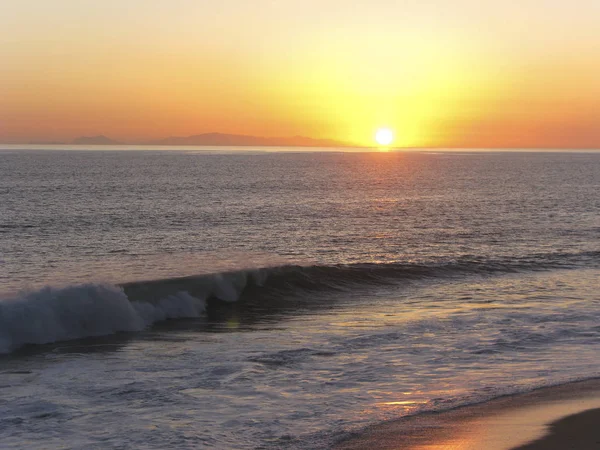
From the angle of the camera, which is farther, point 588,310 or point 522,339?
point 588,310

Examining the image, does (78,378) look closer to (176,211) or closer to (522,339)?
(522,339)

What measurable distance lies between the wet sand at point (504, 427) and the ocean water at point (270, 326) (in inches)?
18.1

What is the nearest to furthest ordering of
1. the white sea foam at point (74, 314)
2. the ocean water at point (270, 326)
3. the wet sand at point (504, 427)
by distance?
the wet sand at point (504, 427)
the ocean water at point (270, 326)
the white sea foam at point (74, 314)

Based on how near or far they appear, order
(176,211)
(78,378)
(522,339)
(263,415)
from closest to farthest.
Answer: (263,415), (78,378), (522,339), (176,211)

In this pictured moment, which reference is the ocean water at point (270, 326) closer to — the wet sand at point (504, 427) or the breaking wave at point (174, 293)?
the breaking wave at point (174, 293)

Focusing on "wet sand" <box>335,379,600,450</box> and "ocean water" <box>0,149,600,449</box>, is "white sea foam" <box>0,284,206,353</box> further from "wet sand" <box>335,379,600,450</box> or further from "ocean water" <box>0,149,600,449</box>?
"wet sand" <box>335,379,600,450</box>

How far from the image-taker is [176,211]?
56.6 meters

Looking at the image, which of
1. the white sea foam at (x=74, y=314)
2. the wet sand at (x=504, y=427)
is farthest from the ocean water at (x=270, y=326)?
the wet sand at (x=504, y=427)

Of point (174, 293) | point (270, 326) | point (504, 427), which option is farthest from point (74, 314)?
point (504, 427)

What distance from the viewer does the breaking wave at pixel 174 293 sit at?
65.0 feet

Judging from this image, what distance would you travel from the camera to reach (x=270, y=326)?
69.6 feet

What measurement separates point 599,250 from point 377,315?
19.5 meters

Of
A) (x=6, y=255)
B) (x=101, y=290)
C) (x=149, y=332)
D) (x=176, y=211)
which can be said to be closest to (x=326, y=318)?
(x=149, y=332)

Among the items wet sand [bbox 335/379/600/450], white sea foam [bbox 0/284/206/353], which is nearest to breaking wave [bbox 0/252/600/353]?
white sea foam [bbox 0/284/206/353]
